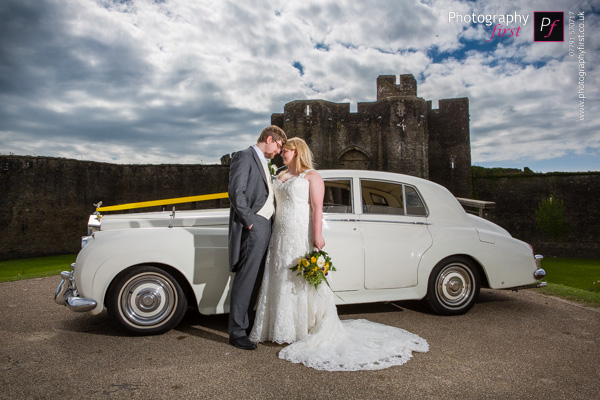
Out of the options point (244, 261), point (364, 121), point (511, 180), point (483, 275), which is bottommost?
point (483, 275)

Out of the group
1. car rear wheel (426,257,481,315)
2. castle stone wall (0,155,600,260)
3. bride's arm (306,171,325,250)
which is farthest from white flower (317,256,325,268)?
castle stone wall (0,155,600,260)

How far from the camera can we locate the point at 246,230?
3877 mm

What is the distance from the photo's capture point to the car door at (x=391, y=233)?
14.8 feet

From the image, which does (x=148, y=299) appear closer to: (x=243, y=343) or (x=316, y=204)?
(x=243, y=343)

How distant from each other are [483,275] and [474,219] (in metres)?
0.72

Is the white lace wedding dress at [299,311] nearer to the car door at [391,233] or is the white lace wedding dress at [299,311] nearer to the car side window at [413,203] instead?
the car door at [391,233]

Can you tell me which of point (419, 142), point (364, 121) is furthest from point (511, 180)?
point (364, 121)

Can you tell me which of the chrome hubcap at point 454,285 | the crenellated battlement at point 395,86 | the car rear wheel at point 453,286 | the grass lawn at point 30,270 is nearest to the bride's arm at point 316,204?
the car rear wheel at point 453,286

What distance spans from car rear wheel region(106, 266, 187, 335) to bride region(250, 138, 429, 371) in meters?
0.91

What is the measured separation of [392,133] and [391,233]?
1859 centimetres

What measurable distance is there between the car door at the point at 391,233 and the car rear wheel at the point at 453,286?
0.31 metres

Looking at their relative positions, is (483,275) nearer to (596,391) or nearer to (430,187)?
(430,187)

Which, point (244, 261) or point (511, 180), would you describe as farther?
point (511, 180)

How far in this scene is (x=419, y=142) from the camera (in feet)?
72.5
